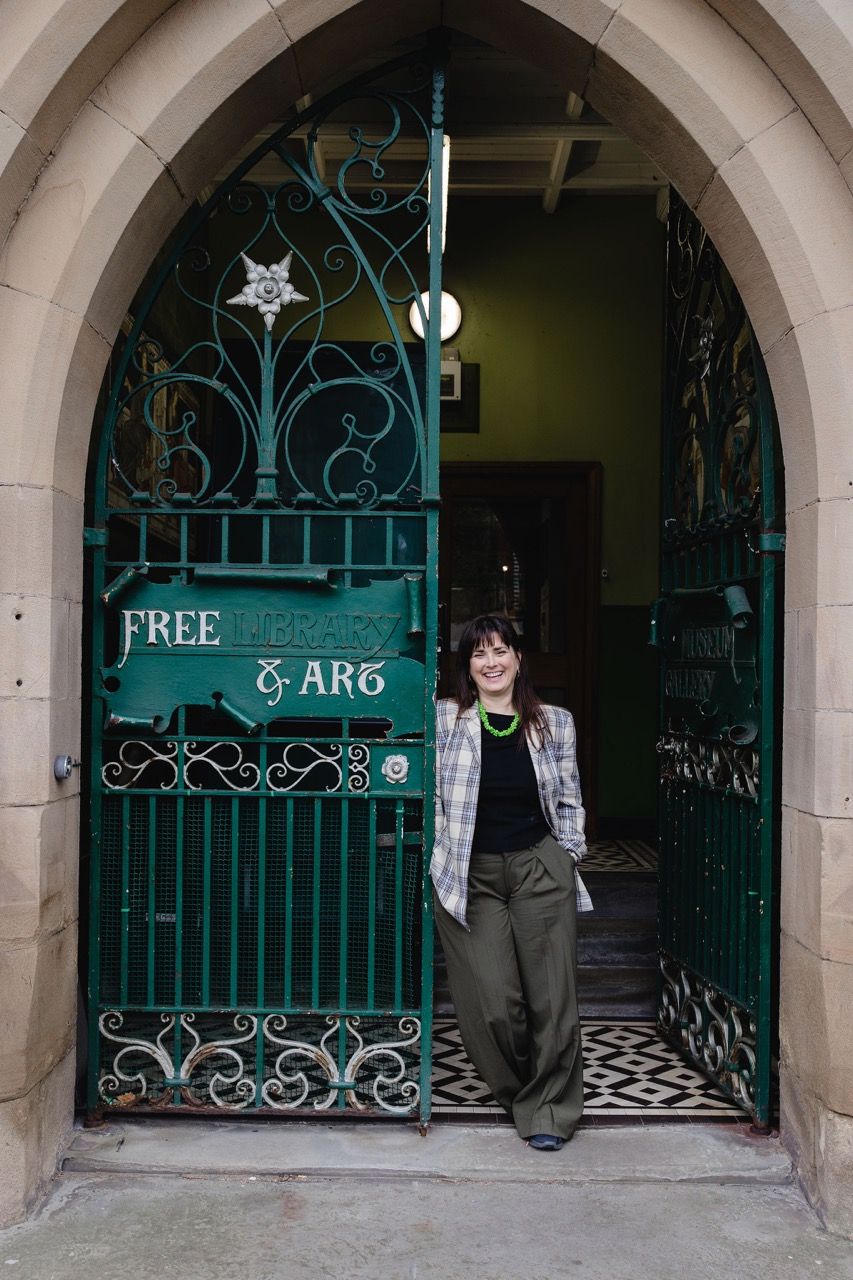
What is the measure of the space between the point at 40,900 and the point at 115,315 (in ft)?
6.75

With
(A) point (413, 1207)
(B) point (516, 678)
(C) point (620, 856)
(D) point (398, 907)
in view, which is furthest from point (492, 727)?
(C) point (620, 856)

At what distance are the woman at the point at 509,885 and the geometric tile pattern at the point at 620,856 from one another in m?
2.56

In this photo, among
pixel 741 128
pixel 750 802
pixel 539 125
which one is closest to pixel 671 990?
pixel 750 802

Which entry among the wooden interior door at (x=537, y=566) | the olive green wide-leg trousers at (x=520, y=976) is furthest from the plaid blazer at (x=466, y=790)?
the wooden interior door at (x=537, y=566)

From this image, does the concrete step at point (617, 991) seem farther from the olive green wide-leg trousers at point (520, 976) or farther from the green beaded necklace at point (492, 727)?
the green beaded necklace at point (492, 727)

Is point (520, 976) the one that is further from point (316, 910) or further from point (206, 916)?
point (206, 916)

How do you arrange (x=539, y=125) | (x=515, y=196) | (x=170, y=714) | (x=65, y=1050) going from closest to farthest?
1. (x=65, y=1050)
2. (x=170, y=714)
3. (x=539, y=125)
4. (x=515, y=196)

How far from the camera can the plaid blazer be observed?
13.8 ft

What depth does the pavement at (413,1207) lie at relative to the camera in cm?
338

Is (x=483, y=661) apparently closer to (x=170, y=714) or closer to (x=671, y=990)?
(x=170, y=714)

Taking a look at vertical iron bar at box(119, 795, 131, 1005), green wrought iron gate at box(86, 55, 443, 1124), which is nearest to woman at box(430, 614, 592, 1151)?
green wrought iron gate at box(86, 55, 443, 1124)

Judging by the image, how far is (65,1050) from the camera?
4012mm

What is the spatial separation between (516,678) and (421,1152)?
5.73ft

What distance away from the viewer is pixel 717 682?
4.65m
